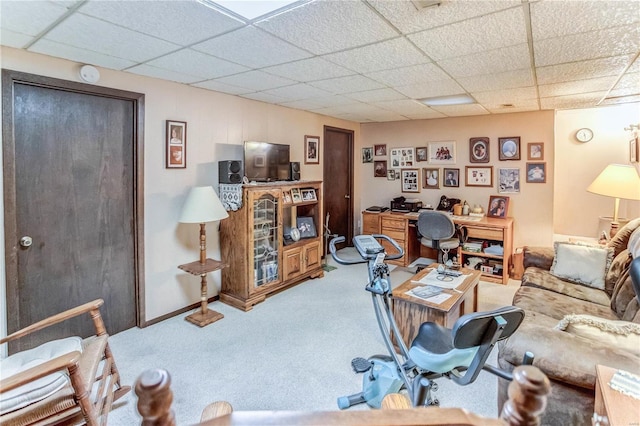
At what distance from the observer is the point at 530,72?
9.17 feet

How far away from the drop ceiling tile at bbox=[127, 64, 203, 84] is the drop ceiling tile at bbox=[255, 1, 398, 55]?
1271 millimetres

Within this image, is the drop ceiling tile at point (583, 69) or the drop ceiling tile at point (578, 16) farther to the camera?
the drop ceiling tile at point (583, 69)

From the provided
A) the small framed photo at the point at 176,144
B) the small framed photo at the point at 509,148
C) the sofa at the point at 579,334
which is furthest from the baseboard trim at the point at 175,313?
the small framed photo at the point at 509,148

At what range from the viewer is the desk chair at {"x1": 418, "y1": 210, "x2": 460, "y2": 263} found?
4.01m

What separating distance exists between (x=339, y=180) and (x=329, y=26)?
3.88 m

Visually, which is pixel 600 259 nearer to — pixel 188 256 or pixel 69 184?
pixel 188 256

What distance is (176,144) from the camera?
3.27 meters

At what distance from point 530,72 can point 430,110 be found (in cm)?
187

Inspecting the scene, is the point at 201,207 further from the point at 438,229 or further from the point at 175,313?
the point at 438,229

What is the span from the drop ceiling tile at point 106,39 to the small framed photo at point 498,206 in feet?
14.5

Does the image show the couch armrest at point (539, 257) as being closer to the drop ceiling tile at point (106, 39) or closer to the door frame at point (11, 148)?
the drop ceiling tile at point (106, 39)

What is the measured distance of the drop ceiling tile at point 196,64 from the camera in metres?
2.47

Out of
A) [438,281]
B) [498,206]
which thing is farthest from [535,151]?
[438,281]

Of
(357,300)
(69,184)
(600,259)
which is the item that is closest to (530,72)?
(600,259)
